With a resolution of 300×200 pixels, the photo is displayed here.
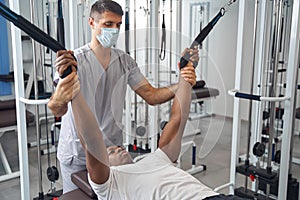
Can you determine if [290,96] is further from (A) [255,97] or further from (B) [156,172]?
(B) [156,172]

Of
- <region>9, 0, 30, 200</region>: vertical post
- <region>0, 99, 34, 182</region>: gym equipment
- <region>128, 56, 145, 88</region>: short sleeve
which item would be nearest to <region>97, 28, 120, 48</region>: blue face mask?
<region>128, 56, 145, 88</region>: short sleeve

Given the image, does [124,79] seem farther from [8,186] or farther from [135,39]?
[8,186]

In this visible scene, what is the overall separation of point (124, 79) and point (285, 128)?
4.77 ft

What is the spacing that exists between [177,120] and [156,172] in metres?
0.25

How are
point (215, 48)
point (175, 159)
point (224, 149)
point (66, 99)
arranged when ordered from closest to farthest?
1. point (66, 99)
2. point (175, 159)
3. point (224, 149)
4. point (215, 48)

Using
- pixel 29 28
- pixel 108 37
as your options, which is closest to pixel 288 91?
pixel 108 37

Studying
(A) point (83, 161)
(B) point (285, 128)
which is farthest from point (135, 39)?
(B) point (285, 128)

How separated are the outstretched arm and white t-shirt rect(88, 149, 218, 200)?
59mm

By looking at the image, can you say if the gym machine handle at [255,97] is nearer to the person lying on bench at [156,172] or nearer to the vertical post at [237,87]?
the vertical post at [237,87]

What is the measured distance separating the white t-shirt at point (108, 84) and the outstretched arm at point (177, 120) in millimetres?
187

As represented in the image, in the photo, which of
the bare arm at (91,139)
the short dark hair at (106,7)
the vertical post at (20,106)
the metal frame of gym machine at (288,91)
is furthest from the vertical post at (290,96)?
the vertical post at (20,106)

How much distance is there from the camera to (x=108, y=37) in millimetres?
1335

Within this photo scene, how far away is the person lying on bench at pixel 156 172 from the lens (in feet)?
4.45

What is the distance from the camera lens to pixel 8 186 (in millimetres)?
3135
